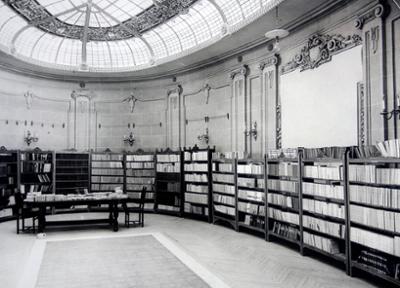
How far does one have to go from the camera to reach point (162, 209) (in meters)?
12.5

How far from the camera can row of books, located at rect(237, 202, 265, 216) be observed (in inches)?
341

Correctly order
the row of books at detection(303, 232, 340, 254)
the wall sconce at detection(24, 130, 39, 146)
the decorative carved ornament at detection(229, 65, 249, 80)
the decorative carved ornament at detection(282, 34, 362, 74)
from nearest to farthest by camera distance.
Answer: the row of books at detection(303, 232, 340, 254) → the decorative carved ornament at detection(282, 34, 362, 74) → the decorative carved ornament at detection(229, 65, 249, 80) → the wall sconce at detection(24, 130, 39, 146)

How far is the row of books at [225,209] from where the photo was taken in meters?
9.77

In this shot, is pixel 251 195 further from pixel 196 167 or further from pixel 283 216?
pixel 196 167

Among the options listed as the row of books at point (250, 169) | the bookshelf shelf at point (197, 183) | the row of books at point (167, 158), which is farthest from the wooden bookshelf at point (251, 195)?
the row of books at point (167, 158)

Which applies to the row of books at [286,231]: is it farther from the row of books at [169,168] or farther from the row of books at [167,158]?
the row of books at [167,158]

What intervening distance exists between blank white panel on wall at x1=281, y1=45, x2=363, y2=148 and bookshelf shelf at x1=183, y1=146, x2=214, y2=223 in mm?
2861

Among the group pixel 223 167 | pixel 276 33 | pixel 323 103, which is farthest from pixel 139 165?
pixel 276 33

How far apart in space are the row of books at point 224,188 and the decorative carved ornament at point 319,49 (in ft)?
11.0

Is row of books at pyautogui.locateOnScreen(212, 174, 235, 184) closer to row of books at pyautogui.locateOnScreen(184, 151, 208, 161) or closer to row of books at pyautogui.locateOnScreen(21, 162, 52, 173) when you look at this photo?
row of books at pyautogui.locateOnScreen(184, 151, 208, 161)

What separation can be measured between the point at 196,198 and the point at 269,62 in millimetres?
4520

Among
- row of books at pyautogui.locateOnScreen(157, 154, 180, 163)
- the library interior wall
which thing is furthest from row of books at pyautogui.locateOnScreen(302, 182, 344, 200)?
row of books at pyautogui.locateOnScreen(157, 154, 180, 163)

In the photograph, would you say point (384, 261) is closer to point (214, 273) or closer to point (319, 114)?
point (214, 273)

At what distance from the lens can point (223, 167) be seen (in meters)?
10.2
